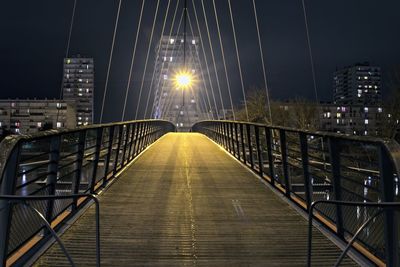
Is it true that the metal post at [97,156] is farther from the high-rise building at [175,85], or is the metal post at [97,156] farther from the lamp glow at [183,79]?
the high-rise building at [175,85]

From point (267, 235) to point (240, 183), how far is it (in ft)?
14.3

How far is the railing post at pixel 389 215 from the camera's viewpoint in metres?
4.15

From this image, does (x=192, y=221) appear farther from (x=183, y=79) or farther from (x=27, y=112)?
(x=27, y=112)

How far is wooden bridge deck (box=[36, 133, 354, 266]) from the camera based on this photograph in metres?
4.76

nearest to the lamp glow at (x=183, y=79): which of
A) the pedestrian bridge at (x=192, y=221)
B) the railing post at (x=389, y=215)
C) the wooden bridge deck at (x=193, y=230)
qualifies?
the wooden bridge deck at (x=193, y=230)

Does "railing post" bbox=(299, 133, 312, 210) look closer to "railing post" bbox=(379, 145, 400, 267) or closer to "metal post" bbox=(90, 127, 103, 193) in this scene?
"railing post" bbox=(379, 145, 400, 267)

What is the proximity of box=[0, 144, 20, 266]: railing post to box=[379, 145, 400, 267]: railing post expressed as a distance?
9.68 feet

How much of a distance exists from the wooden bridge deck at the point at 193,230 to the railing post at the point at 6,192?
56cm

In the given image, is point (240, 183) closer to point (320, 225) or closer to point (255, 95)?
point (320, 225)

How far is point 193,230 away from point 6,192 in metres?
2.36

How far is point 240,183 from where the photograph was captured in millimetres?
10031

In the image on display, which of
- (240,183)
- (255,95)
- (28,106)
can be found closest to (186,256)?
(240,183)

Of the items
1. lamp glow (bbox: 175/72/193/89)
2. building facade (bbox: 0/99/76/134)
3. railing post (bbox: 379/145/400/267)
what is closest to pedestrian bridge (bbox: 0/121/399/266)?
railing post (bbox: 379/145/400/267)

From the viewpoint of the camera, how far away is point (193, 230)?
19.3ft
